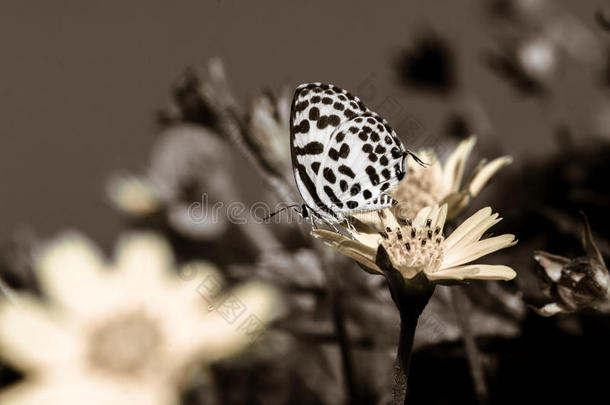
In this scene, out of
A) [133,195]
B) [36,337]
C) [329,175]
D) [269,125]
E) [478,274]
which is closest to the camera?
[478,274]

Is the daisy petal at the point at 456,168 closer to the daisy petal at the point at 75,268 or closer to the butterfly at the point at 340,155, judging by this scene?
the butterfly at the point at 340,155

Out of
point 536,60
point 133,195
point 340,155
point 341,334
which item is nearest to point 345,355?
point 341,334

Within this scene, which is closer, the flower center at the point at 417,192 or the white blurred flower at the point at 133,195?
the flower center at the point at 417,192

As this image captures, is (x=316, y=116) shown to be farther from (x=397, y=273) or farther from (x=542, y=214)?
(x=542, y=214)

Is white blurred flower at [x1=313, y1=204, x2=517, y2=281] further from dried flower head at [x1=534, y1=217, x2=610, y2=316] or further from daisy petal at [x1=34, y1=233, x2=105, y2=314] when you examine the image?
daisy petal at [x1=34, y1=233, x2=105, y2=314]

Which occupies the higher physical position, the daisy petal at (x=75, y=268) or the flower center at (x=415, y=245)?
the daisy petal at (x=75, y=268)

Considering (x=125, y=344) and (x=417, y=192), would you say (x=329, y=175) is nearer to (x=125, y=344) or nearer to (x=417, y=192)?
(x=417, y=192)

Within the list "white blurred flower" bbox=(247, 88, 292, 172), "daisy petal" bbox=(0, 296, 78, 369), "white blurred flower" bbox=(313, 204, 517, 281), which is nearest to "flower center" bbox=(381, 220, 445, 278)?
"white blurred flower" bbox=(313, 204, 517, 281)

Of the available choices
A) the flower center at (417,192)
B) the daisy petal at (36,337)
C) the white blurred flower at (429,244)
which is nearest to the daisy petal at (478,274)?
the white blurred flower at (429,244)
